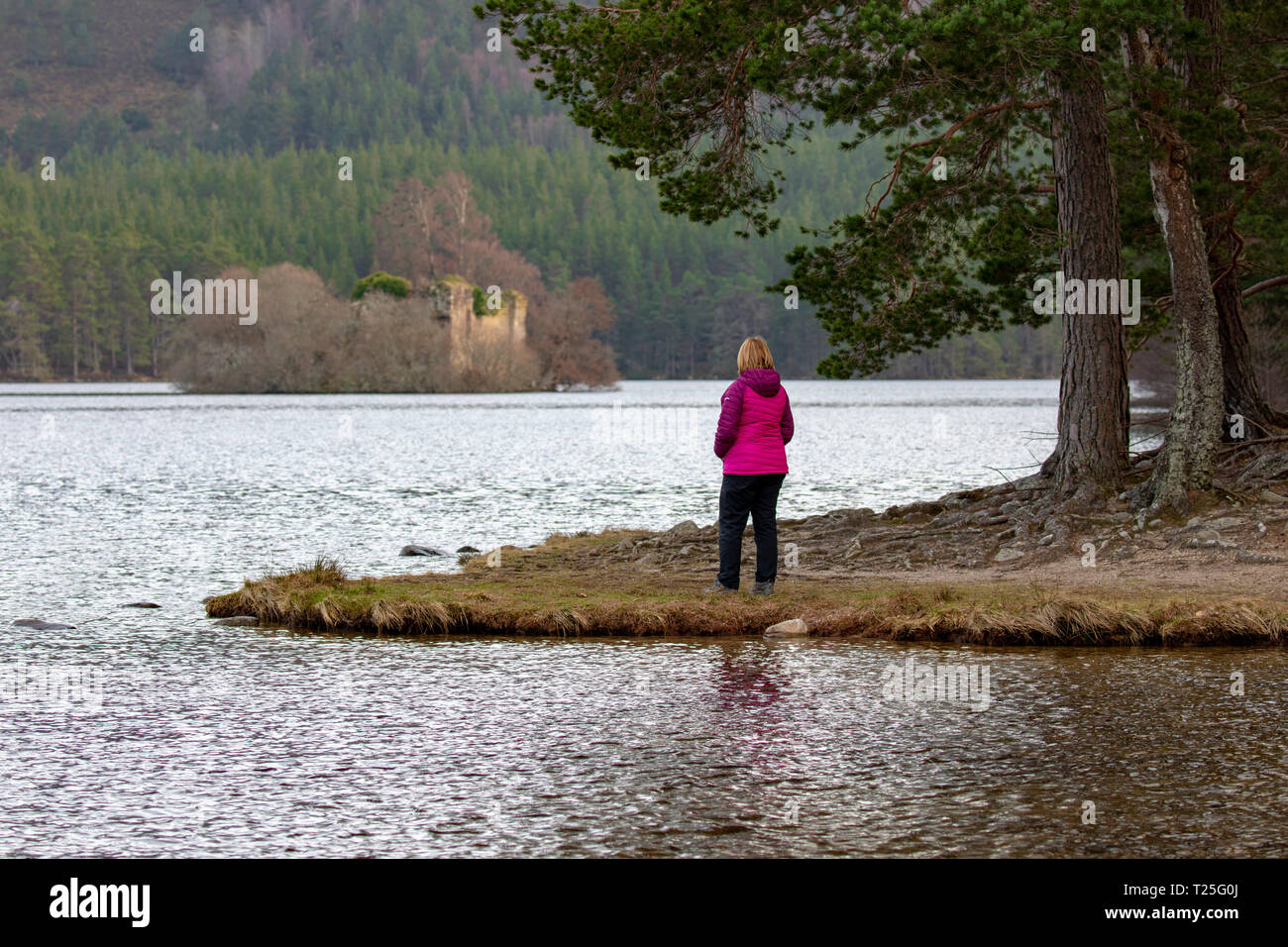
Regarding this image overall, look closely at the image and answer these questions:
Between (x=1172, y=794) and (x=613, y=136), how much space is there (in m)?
13.5

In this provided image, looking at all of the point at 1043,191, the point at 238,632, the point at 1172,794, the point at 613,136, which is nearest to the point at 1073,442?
the point at 1043,191

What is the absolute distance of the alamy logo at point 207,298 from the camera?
13150 cm

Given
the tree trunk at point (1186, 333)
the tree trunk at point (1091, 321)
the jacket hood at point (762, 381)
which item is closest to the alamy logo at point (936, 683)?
the jacket hood at point (762, 381)

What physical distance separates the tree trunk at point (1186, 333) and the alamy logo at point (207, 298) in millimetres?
93007

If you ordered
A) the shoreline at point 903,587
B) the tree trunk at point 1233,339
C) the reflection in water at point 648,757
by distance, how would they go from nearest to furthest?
the reflection in water at point 648,757 < the shoreline at point 903,587 < the tree trunk at point 1233,339

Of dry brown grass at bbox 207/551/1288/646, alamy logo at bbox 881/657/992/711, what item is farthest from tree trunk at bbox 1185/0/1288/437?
alamy logo at bbox 881/657/992/711

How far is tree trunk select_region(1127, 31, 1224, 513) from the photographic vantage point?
1891 cm

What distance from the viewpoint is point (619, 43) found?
18.5m

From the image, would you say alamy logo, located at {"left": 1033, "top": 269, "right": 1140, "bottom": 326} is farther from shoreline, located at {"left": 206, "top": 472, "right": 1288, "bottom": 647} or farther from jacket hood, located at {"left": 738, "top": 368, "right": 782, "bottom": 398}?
jacket hood, located at {"left": 738, "top": 368, "right": 782, "bottom": 398}

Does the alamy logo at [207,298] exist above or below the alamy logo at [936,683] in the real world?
above

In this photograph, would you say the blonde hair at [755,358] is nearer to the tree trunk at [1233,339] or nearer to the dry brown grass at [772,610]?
the dry brown grass at [772,610]
